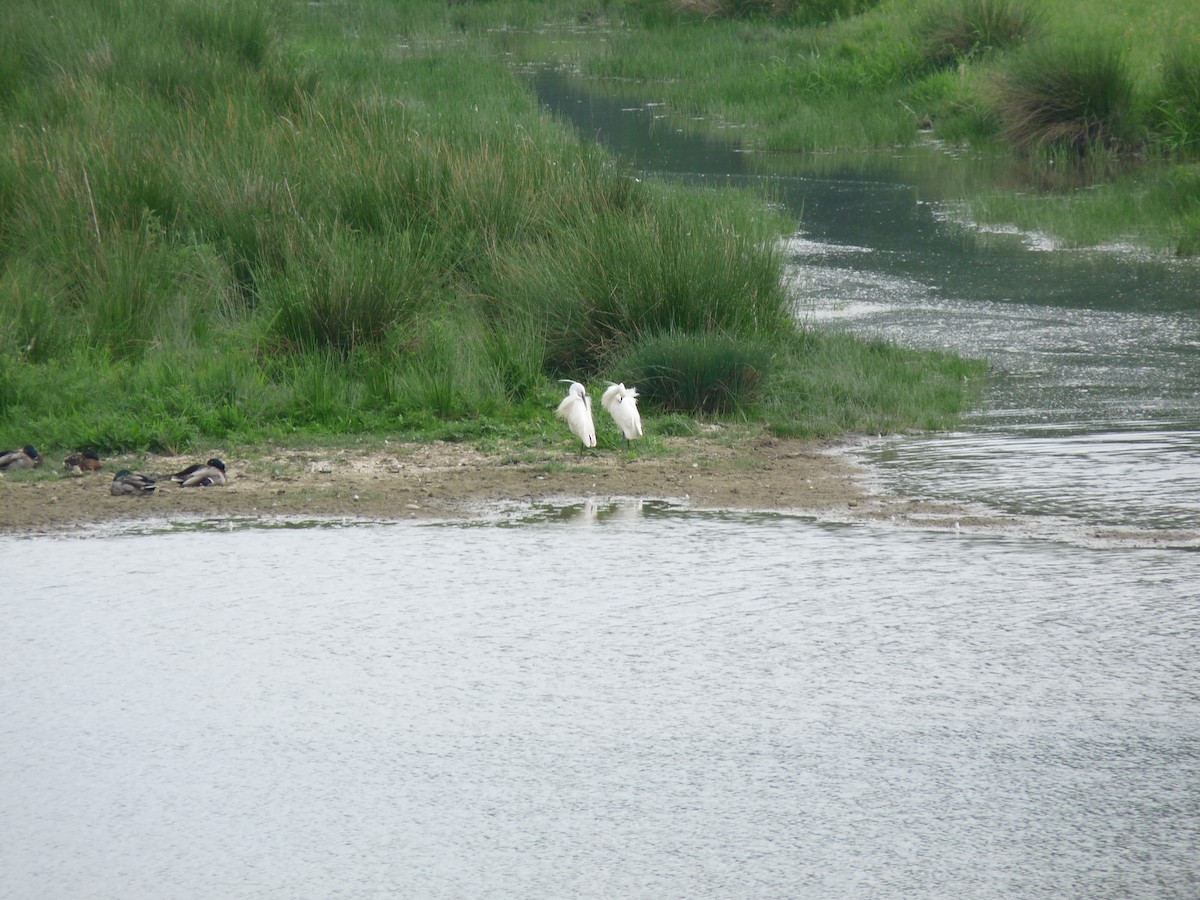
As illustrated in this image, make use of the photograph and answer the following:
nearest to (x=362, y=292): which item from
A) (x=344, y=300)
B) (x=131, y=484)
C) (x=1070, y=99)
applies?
(x=344, y=300)

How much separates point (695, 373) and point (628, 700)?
484 centimetres

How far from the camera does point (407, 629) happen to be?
656 cm

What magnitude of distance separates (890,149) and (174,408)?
18.2m

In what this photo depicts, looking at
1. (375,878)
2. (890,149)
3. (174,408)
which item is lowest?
(890,149)

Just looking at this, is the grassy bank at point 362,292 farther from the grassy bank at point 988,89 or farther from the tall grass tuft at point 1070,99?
the tall grass tuft at point 1070,99

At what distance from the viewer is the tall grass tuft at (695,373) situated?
1035cm

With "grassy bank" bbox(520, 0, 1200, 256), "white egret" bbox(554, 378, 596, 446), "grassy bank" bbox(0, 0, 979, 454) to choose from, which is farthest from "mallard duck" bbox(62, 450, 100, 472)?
"grassy bank" bbox(520, 0, 1200, 256)

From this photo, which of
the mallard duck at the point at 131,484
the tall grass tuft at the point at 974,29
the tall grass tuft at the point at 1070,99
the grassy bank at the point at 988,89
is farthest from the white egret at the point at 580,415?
the tall grass tuft at the point at 974,29

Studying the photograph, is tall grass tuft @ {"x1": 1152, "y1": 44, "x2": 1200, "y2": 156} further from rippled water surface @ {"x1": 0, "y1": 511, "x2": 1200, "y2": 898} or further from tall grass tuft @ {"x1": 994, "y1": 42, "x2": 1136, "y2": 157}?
rippled water surface @ {"x1": 0, "y1": 511, "x2": 1200, "y2": 898}

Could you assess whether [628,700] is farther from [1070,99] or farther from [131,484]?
[1070,99]

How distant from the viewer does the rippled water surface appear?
4.62m

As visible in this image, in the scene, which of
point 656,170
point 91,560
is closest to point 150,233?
point 91,560

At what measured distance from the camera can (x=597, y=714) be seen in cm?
563

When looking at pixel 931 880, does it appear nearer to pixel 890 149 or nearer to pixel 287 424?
pixel 287 424
